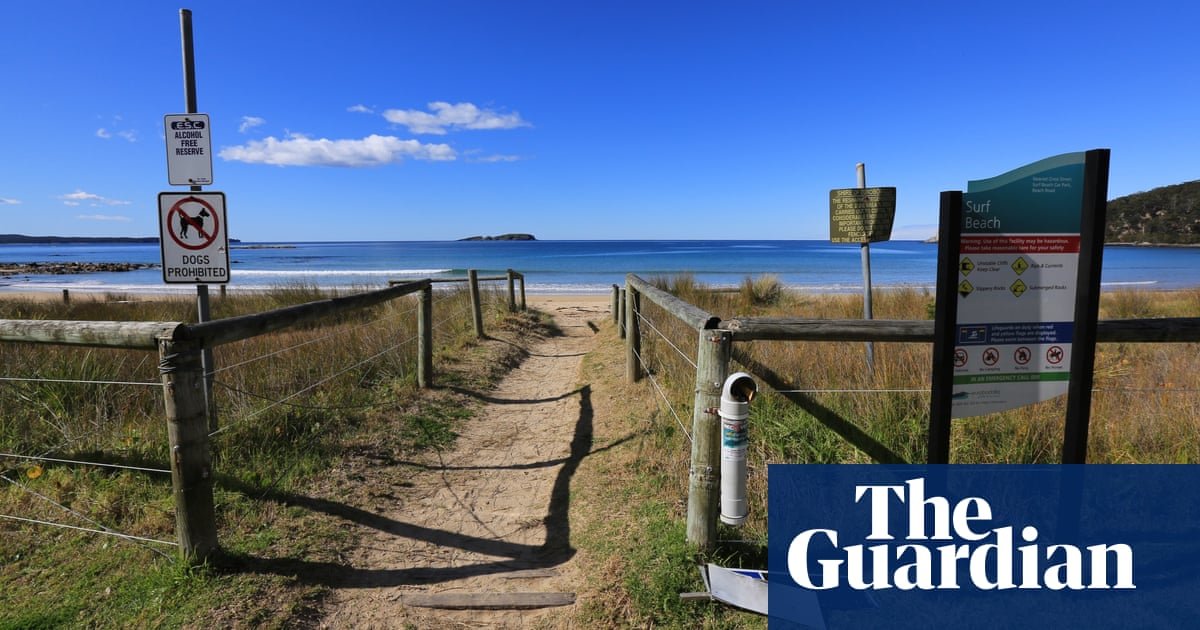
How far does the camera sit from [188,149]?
4.30m

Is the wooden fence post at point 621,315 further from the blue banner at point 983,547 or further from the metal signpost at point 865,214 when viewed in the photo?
the blue banner at point 983,547

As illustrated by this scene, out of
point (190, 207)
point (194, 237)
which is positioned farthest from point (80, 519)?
point (190, 207)

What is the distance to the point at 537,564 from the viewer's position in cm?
334

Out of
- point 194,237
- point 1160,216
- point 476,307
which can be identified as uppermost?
point 1160,216

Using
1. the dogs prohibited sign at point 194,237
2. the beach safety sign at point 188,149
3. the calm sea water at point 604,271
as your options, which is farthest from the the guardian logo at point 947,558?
the calm sea water at point 604,271

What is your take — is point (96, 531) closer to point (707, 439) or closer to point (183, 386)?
point (183, 386)

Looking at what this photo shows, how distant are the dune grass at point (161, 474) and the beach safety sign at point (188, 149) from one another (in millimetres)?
1429

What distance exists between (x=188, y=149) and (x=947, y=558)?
5.64 m

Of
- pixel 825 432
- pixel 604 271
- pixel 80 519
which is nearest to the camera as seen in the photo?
pixel 80 519

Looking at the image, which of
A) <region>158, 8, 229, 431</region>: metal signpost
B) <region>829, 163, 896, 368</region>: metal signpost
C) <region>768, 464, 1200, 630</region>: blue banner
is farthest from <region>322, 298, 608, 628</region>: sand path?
<region>829, 163, 896, 368</region>: metal signpost

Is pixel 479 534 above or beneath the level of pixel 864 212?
beneath

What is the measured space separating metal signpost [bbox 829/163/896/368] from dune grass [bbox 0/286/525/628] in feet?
16.5

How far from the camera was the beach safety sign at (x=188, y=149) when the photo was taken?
4.28 m

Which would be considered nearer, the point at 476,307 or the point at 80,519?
the point at 80,519
